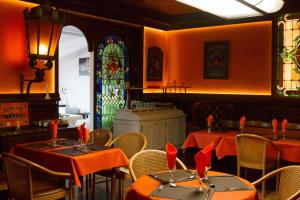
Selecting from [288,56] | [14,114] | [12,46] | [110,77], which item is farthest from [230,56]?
[14,114]

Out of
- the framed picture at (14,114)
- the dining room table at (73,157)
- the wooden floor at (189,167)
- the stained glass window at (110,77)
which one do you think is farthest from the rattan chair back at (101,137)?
the stained glass window at (110,77)

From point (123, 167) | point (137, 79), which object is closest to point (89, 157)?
point (123, 167)

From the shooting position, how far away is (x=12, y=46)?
511 cm

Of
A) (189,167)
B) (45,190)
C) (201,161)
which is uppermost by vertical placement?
(201,161)

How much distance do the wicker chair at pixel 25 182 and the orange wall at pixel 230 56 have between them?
14.8 feet

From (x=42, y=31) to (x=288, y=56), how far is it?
4284mm

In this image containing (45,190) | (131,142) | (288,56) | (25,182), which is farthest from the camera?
(288,56)

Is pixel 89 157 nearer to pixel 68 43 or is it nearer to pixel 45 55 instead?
pixel 45 55

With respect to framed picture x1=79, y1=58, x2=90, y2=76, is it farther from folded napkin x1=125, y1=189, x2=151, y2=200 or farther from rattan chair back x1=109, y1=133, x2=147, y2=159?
folded napkin x1=125, y1=189, x2=151, y2=200

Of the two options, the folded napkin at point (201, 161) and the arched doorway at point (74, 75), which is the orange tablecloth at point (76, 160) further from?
the arched doorway at point (74, 75)

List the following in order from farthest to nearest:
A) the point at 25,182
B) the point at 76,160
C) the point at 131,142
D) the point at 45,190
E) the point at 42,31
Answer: the point at 42,31 → the point at 131,142 → the point at 76,160 → the point at 45,190 → the point at 25,182

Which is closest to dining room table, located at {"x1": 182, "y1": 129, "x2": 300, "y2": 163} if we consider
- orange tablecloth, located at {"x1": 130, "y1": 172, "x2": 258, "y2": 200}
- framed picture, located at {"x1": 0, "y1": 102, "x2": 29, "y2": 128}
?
orange tablecloth, located at {"x1": 130, "y1": 172, "x2": 258, "y2": 200}

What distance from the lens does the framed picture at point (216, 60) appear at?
7.35 meters

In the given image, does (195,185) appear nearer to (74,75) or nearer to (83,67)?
(83,67)
